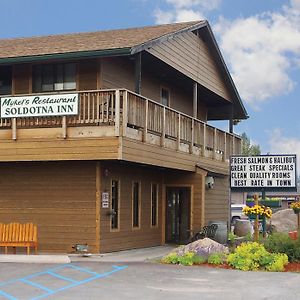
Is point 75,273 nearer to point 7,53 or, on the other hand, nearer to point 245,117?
point 7,53

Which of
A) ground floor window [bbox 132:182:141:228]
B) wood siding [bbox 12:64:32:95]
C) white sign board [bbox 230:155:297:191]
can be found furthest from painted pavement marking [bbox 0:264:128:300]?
wood siding [bbox 12:64:32:95]

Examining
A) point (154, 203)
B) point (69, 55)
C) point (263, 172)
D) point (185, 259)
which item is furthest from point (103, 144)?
point (154, 203)

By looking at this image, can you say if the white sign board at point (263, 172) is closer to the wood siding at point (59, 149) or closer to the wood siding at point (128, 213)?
the wood siding at point (128, 213)

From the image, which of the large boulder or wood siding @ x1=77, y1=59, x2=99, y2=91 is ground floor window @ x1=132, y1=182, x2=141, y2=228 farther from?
the large boulder

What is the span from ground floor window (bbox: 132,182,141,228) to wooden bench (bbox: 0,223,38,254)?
427 cm

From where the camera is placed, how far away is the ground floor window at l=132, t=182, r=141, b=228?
804 inches

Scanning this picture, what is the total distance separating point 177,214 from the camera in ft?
78.0

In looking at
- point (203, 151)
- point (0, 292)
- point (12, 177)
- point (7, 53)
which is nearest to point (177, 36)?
point (203, 151)

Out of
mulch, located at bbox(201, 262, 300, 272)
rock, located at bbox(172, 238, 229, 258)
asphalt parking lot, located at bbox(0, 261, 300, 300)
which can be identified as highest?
rock, located at bbox(172, 238, 229, 258)

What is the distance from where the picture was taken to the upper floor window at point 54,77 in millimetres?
19094

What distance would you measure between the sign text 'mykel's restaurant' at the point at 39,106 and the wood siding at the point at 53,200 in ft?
6.72

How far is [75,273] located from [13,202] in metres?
5.80

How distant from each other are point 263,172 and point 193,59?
6.55 m

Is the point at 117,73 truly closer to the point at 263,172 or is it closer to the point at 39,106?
the point at 39,106
